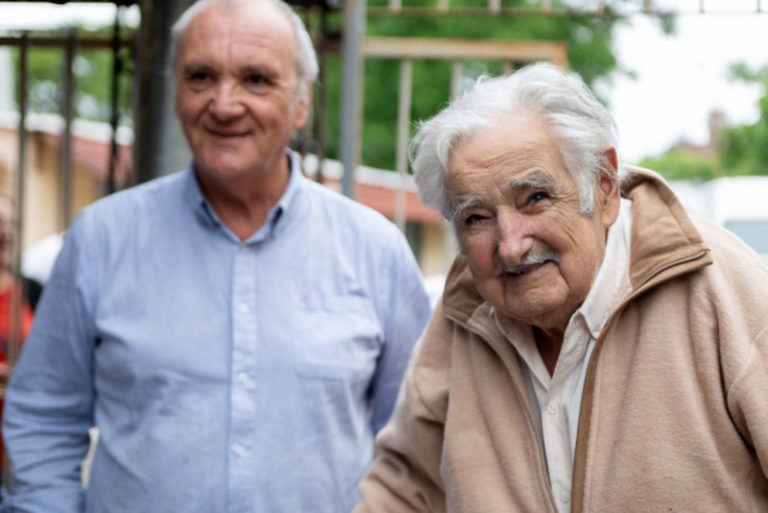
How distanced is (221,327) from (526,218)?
851 millimetres

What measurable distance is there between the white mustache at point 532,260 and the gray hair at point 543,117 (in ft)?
0.34

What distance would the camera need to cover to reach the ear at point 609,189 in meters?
2.05

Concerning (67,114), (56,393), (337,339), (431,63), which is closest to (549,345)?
(337,339)

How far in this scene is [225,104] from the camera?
250 centimetres

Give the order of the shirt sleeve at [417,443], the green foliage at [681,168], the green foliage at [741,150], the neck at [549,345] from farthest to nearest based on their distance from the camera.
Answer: the green foliage at [681,168]
the green foliage at [741,150]
the shirt sleeve at [417,443]
the neck at [549,345]

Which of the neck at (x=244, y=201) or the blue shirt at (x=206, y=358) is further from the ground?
the neck at (x=244, y=201)

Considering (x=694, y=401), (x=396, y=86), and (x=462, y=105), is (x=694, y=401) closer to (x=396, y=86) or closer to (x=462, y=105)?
(x=462, y=105)

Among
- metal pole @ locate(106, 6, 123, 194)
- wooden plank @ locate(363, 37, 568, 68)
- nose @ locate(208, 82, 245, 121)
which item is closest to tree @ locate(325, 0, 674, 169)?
wooden plank @ locate(363, 37, 568, 68)

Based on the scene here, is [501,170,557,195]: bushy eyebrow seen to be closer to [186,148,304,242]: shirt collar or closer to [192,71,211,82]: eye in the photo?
[186,148,304,242]: shirt collar

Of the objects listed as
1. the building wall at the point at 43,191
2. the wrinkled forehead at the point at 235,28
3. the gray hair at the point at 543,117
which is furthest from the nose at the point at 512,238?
the building wall at the point at 43,191

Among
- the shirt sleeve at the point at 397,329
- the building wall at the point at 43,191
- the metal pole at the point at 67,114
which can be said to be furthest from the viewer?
the building wall at the point at 43,191

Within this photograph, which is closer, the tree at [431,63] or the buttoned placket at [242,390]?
the buttoned placket at [242,390]

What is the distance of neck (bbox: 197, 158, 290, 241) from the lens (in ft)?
8.55

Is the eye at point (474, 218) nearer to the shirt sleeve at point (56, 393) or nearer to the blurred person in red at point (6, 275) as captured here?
the shirt sleeve at point (56, 393)
